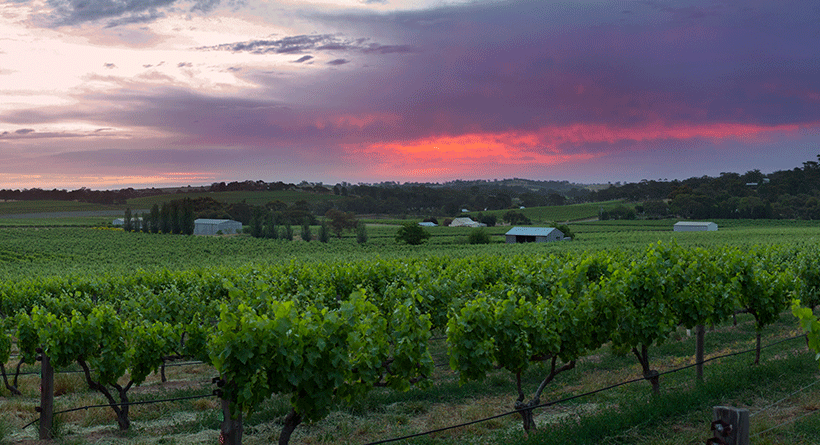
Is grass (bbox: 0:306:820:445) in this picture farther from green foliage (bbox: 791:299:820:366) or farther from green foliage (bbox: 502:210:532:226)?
green foliage (bbox: 502:210:532:226)

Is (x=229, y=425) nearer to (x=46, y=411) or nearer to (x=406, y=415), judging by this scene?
(x=406, y=415)

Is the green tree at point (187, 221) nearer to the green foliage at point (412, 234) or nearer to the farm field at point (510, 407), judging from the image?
the green foliage at point (412, 234)

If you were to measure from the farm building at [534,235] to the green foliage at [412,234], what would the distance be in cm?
1312

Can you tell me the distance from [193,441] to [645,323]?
8.46m

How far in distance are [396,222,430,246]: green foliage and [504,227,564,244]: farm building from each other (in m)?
13.1

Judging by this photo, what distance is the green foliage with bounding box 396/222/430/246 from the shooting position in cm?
7712

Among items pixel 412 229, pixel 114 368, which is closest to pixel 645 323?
pixel 114 368

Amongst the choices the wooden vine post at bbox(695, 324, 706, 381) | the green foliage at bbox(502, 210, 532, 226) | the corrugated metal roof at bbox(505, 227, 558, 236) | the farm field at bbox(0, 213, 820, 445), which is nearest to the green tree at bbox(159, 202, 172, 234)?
the corrugated metal roof at bbox(505, 227, 558, 236)

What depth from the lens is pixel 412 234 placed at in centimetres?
7744

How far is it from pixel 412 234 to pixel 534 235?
59.2 ft

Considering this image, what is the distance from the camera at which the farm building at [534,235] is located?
7738cm

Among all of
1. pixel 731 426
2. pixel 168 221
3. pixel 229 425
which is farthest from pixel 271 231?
pixel 731 426

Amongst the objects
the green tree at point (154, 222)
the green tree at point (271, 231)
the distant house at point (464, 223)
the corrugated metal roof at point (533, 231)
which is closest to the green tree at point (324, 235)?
the green tree at point (271, 231)

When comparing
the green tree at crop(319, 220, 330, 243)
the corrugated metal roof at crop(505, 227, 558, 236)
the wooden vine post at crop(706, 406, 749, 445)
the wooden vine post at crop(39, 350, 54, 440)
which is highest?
the wooden vine post at crop(706, 406, 749, 445)
